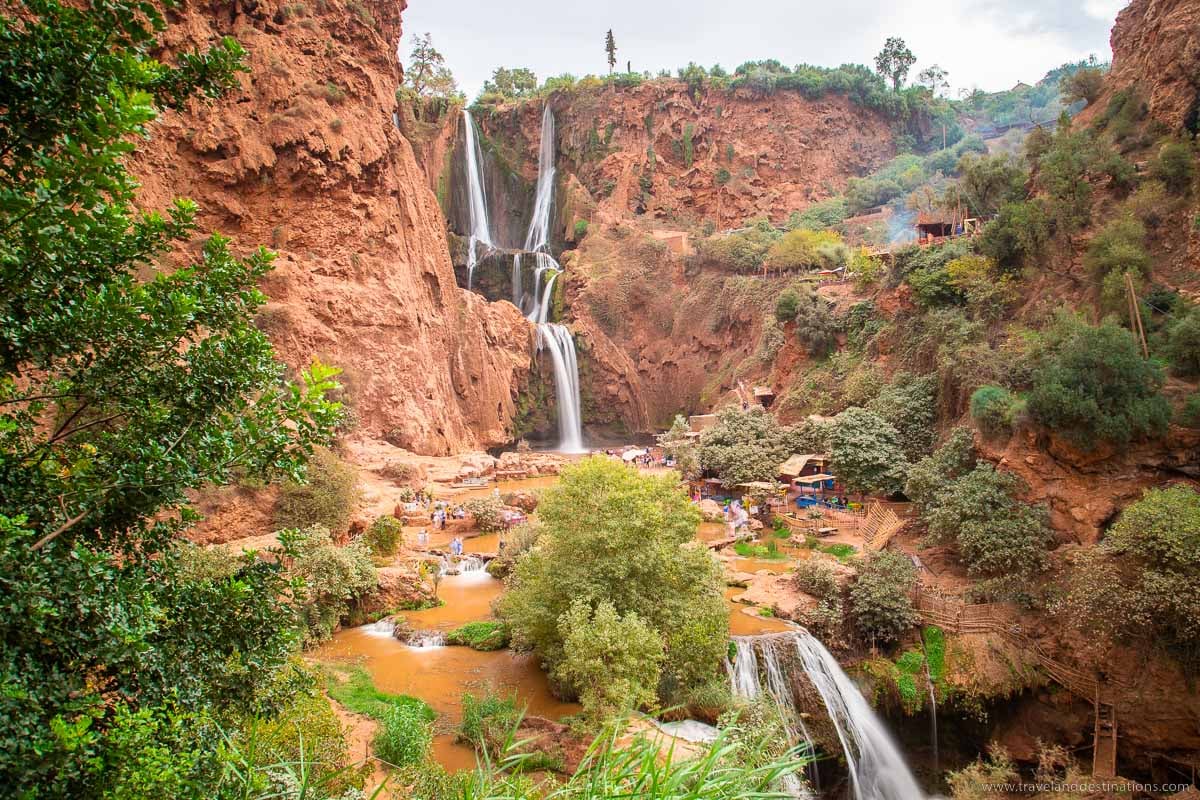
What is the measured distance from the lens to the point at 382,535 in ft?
61.6

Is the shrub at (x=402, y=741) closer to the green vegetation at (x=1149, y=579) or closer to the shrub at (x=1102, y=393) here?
the green vegetation at (x=1149, y=579)

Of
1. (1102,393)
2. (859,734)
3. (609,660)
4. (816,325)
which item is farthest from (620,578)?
(816,325)

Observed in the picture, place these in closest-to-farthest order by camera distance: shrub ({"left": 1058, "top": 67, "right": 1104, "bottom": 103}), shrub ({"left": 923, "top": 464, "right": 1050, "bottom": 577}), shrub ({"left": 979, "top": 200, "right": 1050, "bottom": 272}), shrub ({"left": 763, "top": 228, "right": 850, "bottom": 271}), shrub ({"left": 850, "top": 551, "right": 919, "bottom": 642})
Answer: shrub ({"left": 850, "top": 551, "right": 919, "bottom": 642}) < shrub ({"left": 923, "top": 464, "right": 1050, "bottom": 577}) < shrub ({"left": 979, "top": 200, "right": 1050, "bottom": 272}) < shrub ({"left": 1058, "top": 67, "right": 1104, "bottom": 103}) < shrub ({"left": 763, "top": 228, "right": 850, "bottom": 271})

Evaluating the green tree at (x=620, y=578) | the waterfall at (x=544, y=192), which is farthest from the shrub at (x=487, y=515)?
the waterfall at (x=544, y=192)

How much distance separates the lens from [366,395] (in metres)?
29.5

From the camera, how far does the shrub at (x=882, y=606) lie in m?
15.0

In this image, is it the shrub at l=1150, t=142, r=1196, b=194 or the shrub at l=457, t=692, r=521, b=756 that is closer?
the shrub at l=457, t=692, r=521, b=756

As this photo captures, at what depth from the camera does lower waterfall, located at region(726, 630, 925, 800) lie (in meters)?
13.2

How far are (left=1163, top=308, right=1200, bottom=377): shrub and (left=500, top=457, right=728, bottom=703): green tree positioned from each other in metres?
13.1

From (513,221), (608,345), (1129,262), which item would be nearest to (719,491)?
(1129,262)

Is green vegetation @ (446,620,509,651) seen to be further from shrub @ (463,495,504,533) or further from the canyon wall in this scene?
the canyon wall

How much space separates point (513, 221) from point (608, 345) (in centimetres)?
1721

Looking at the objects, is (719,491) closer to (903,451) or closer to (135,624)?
(903,451)

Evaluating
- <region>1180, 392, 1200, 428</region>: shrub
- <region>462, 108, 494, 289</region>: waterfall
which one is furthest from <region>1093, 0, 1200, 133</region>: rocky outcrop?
<region>462, 108, 494, 289</region>: waterfall
